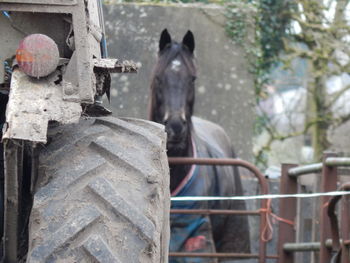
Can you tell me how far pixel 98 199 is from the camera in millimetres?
2660

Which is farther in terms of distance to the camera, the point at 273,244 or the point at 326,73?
the point at 326,73

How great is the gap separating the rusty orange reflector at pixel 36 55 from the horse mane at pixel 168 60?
5070mm

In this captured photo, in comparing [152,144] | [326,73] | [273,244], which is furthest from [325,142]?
[152,144]

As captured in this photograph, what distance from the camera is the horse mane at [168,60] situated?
777 cm

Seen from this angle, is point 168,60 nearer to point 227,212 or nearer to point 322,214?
point 227,212

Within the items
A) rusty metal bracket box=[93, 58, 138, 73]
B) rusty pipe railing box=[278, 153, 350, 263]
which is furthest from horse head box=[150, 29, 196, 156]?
rusty metal bracket box=[93, 58, 138, 73]

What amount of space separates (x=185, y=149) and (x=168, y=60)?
84 cm

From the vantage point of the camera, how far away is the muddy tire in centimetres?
A: 255

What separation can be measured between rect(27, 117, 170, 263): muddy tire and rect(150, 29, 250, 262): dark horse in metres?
4.36

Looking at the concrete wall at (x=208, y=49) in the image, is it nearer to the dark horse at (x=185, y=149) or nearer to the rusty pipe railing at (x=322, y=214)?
the dark horse at (x=185, y=149)

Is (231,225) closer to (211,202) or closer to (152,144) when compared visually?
(211,202)

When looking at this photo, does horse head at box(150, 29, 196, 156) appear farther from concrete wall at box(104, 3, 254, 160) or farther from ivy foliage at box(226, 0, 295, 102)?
ivy foliage at box(226, 0, 295, 102)

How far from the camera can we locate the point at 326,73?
14523 mm

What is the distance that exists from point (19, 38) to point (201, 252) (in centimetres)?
467
